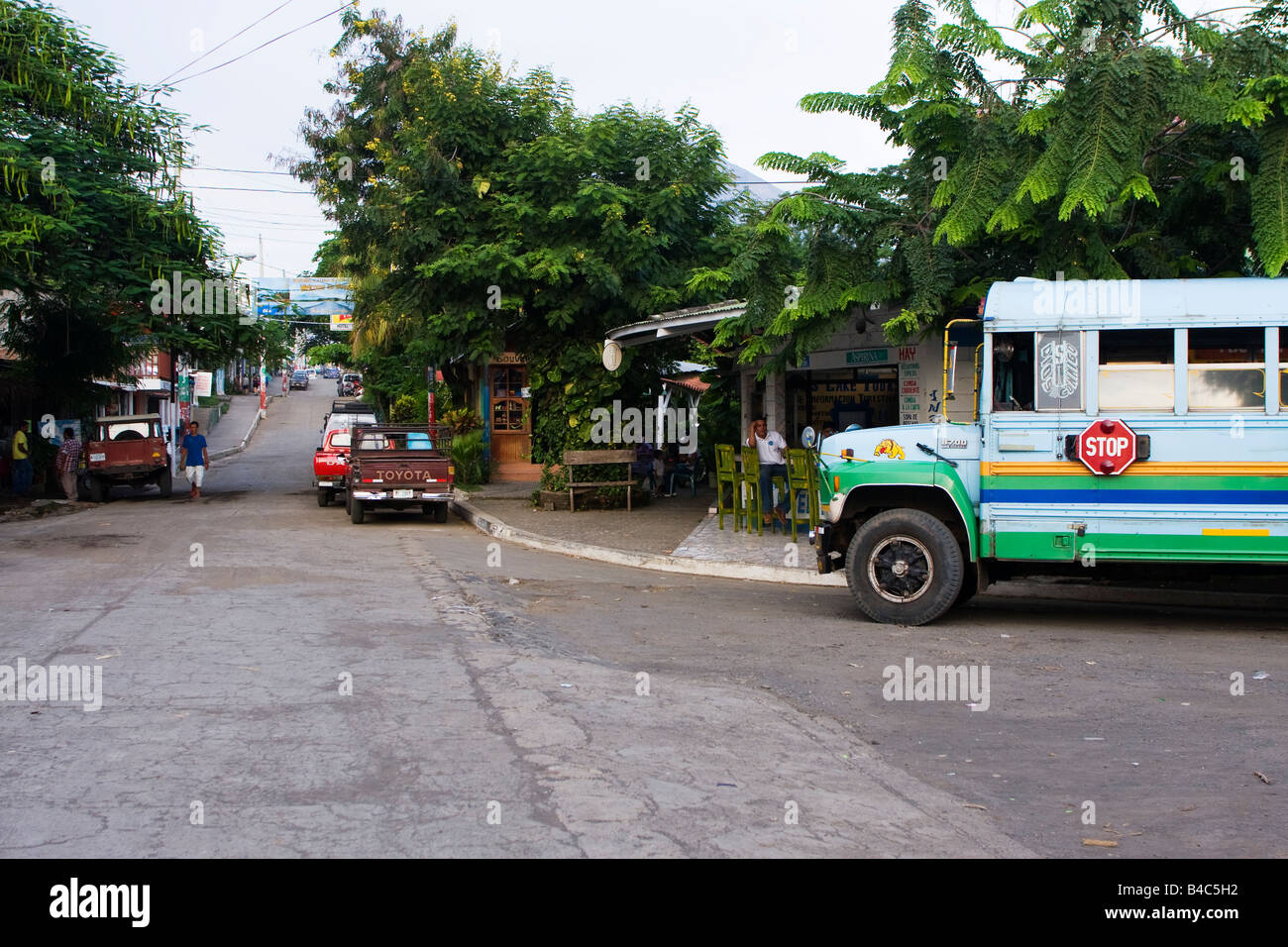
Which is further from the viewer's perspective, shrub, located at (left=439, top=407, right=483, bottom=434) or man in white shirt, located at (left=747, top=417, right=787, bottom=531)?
shrub, located at (left=439, top=407, right=483, bottom=434)

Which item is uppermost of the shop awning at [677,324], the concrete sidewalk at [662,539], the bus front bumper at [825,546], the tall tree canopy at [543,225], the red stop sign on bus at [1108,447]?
the tall tree canopy at [543,225]

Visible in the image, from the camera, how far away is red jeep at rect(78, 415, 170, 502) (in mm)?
25828

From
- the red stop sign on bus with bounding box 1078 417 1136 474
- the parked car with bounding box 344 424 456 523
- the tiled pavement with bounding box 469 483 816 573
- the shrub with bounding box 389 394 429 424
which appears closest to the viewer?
the red stop sign on bus with bounding box 1078 417 1136 474

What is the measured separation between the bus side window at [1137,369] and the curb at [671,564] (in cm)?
421

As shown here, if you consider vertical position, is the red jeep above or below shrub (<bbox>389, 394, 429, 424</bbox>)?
below

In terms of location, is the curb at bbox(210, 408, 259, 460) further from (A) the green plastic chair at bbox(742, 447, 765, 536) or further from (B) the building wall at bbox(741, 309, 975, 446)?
(A) the green plastic chair at bbox(742, 447, 765, 536)

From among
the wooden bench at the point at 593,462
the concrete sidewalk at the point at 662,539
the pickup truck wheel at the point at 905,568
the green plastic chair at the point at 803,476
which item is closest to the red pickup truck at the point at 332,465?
the concrete sidewalk at the point at 662,539

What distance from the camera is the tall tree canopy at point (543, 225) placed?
20594 mm

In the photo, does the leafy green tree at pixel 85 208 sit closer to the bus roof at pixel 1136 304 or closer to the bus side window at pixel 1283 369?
the bus roof at pixel 1136 304

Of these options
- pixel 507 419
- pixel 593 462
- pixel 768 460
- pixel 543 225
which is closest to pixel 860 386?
pixel 768 460

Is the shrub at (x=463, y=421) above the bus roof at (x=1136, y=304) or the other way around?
the other way around

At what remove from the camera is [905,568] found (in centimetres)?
1028

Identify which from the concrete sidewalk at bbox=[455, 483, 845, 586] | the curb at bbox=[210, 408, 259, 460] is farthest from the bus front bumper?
the curb at bbox=[210, 408, 259, 460]

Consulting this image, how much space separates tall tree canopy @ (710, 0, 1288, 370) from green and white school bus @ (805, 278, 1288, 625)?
5.19 feet
